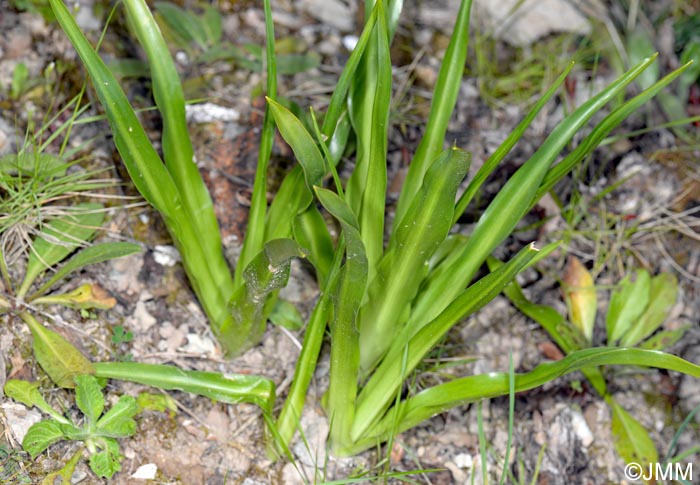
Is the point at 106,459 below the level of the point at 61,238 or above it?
below

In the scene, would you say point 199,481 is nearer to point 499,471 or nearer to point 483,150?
point 499,471

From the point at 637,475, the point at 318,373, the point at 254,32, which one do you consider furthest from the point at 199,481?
the point at 254,32

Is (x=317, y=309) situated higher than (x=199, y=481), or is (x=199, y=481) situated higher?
(x=317, y=309)

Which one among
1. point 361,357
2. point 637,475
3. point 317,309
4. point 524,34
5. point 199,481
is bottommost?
point 637,475

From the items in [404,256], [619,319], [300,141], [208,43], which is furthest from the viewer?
[208,43]

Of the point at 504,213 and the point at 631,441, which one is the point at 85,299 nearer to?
the point at 504,213

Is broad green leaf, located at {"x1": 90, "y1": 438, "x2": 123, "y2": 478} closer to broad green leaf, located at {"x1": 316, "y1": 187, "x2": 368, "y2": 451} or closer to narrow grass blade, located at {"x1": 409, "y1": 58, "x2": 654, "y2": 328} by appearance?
broad green leaf, located at {"x1": 316, "y1": 187, "x2": 368, "y2": 451}

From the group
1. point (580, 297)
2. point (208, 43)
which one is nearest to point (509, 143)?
point (580, 297)
